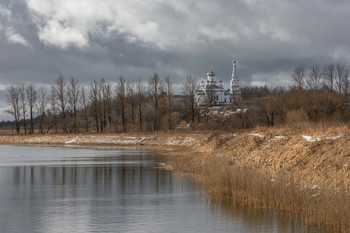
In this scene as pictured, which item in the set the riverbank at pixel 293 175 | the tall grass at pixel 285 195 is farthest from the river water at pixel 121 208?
the riverbank at pixel 293 175

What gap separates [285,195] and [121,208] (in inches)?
248

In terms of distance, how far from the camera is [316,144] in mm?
22047

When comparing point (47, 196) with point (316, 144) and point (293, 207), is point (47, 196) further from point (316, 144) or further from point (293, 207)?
point (316, 144)

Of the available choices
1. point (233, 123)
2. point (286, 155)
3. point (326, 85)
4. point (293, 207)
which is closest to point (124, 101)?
point (233, 123)

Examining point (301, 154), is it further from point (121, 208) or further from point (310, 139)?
point (121, 208)

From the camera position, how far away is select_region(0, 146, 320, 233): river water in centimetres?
1485

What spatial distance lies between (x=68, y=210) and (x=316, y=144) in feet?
38.8

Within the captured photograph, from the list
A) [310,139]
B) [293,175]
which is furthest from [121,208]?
[310,139]

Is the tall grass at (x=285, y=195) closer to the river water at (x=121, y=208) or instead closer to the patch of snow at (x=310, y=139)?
the river water at (x=121, y=208)

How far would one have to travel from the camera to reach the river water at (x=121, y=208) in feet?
48.7

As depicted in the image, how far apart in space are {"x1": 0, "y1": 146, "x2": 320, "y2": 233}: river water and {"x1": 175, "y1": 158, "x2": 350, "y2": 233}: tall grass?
64 cm

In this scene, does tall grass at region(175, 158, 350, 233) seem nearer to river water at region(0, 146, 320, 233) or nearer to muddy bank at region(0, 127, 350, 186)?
river water at region(0, 146, 320, 233)

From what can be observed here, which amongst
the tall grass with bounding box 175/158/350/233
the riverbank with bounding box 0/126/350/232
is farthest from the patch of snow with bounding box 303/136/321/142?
the tall grass with bounding box 175/158/350/233

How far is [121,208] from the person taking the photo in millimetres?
18156
